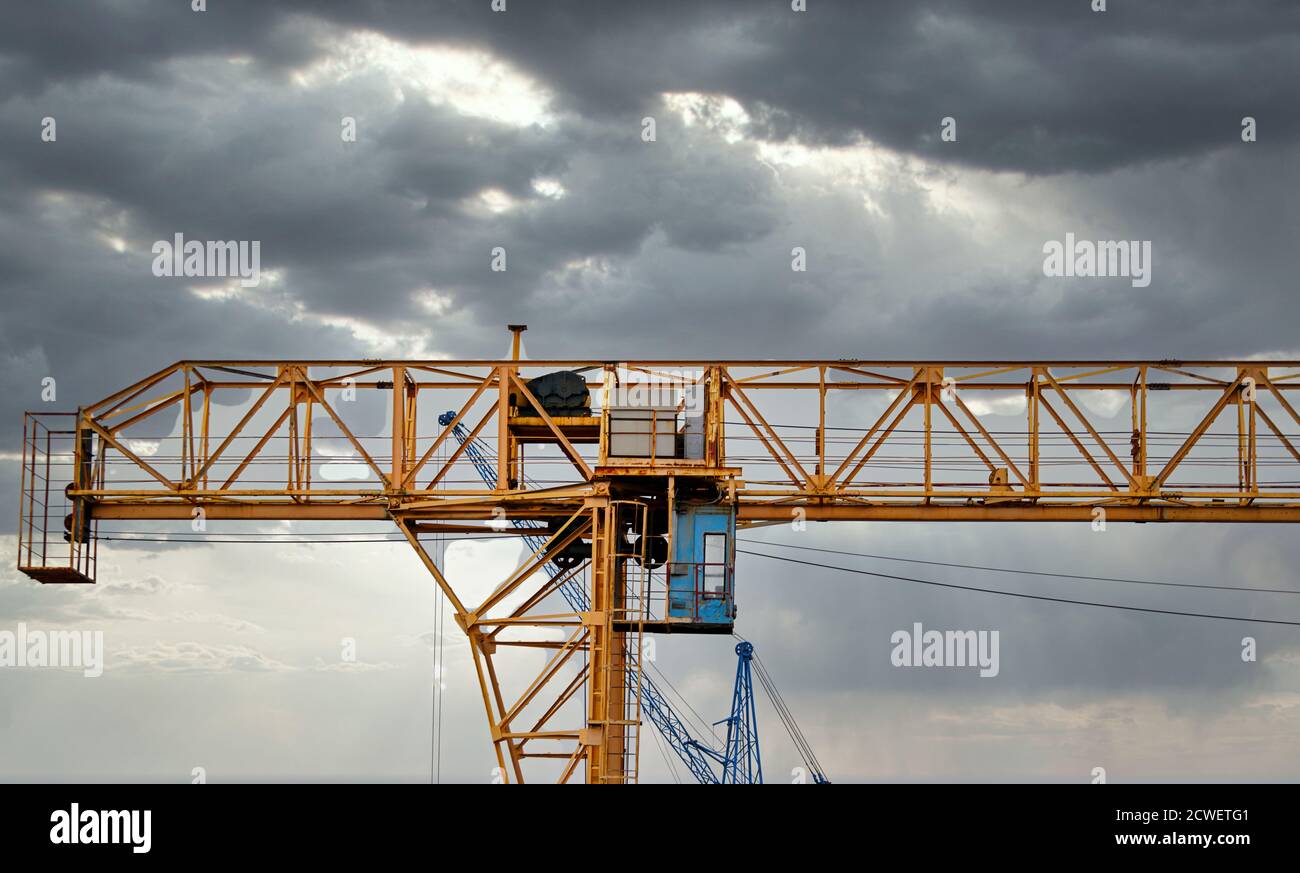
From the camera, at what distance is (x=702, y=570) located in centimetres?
4694

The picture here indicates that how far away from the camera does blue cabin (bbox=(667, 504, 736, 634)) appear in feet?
153

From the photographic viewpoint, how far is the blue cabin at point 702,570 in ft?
153

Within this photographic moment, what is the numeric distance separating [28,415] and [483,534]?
12.8m

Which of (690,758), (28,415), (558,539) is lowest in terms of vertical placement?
(690,758)
